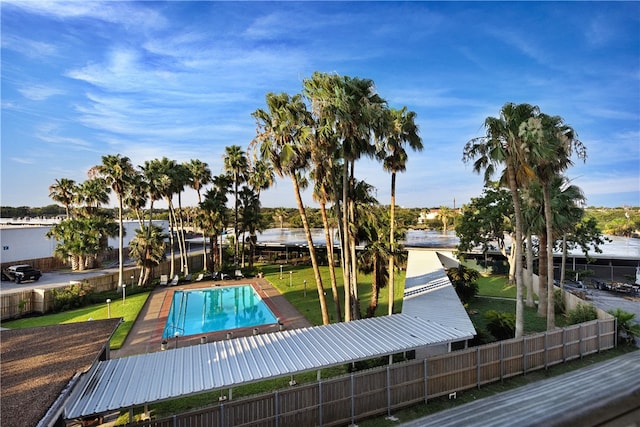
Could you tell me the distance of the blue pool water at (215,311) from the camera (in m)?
18.7

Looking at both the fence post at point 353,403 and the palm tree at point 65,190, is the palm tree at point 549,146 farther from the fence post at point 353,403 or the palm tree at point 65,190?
the palm tree at point 65,190

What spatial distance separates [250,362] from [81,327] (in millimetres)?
6677

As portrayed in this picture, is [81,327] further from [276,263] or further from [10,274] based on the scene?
Answer: [276,263]

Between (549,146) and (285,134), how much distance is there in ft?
30.5

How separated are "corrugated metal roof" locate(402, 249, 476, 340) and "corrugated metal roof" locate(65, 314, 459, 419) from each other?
1.34 metres

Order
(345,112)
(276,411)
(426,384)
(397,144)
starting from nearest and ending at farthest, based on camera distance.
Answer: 1. (276,411)
2. (426,384)
3. (345,112)
4. (397,144)

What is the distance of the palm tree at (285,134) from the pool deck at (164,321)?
465cm

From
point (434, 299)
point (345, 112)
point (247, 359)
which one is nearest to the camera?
point (247, 359)

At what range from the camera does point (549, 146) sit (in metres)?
11.1

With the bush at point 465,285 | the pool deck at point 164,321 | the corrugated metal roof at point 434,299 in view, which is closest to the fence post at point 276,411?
the corrugated metal roof at point 434,299

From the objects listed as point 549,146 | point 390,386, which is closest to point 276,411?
point 390,386

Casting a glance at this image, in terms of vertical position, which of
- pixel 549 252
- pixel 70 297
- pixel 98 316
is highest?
pixel 549 252

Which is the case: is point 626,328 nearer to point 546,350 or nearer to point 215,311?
point 546,350

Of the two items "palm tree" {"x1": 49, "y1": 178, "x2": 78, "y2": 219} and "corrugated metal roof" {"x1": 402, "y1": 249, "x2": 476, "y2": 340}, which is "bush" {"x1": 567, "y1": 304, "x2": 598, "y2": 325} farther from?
"palm tree" {"x1": 49, "y1": 178, "x2": 78, "y2": 219}
